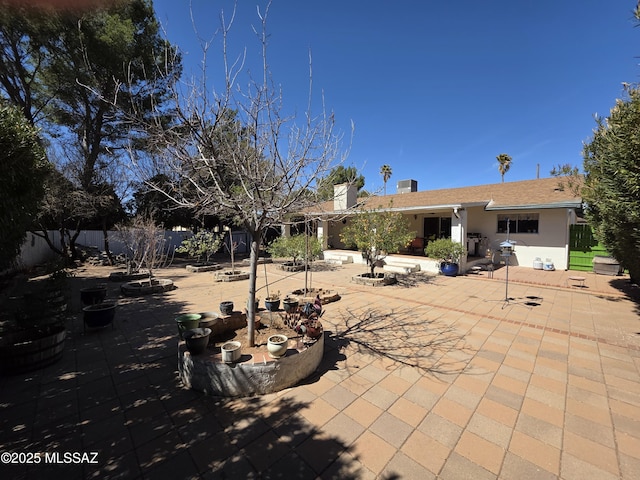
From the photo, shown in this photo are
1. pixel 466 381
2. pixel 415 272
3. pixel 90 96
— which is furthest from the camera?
pixel 90 96

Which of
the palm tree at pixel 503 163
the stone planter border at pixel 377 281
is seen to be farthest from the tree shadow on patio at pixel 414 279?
the palm tree at pixel 503 163

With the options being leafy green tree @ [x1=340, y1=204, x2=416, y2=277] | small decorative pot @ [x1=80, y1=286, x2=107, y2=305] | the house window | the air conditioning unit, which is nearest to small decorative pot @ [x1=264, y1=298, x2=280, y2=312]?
small decorative pot @ [x1=80, y1=286, x2=107, y2=305]

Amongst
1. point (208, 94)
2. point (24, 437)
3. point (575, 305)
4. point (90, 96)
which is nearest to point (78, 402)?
point (24, 437)

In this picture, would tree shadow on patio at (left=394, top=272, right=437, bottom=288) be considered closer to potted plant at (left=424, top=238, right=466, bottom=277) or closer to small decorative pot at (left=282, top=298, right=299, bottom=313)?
potted plant at (left=424, top=238, right=466, bottom=277)

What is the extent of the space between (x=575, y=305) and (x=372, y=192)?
707 centimetres

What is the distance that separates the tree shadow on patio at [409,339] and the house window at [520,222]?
1057 centimetres

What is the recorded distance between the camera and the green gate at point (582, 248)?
445 inches

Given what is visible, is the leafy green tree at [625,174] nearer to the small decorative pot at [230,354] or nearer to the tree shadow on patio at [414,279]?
the tree shadow on patio at [414,279]

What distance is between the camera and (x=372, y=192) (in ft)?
14.2

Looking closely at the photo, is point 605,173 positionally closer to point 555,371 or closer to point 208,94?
point 555,371

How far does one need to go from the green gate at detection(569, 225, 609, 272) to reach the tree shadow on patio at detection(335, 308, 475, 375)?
36.2ft

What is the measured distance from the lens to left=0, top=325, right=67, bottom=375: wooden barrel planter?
362 cm

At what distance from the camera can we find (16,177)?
3.49 meters

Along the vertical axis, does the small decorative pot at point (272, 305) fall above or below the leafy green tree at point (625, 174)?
below
